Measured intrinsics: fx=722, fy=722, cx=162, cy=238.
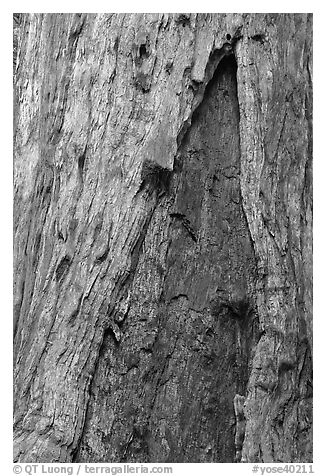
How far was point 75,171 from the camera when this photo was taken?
3.13m

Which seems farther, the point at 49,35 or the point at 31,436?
the point at 49,35

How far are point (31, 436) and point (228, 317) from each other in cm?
97

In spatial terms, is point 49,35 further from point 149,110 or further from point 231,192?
point 231,192

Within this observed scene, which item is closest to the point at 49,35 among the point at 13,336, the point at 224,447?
the point at 13,336

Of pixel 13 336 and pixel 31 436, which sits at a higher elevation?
pixel 13 336

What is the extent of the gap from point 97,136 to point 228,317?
97cm

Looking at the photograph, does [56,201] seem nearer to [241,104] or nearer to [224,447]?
[241,104]

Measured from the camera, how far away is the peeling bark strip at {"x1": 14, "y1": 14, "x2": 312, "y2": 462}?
9.93 feet

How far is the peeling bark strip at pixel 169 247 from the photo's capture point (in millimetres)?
3027

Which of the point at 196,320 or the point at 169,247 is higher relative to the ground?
the point at 169,247

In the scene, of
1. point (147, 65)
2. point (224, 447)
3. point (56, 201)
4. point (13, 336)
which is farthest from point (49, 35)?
point (224, 447)

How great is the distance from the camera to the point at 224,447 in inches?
121

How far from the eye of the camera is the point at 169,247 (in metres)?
3.13

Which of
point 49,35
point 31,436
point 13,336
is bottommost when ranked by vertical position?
point 31,436
